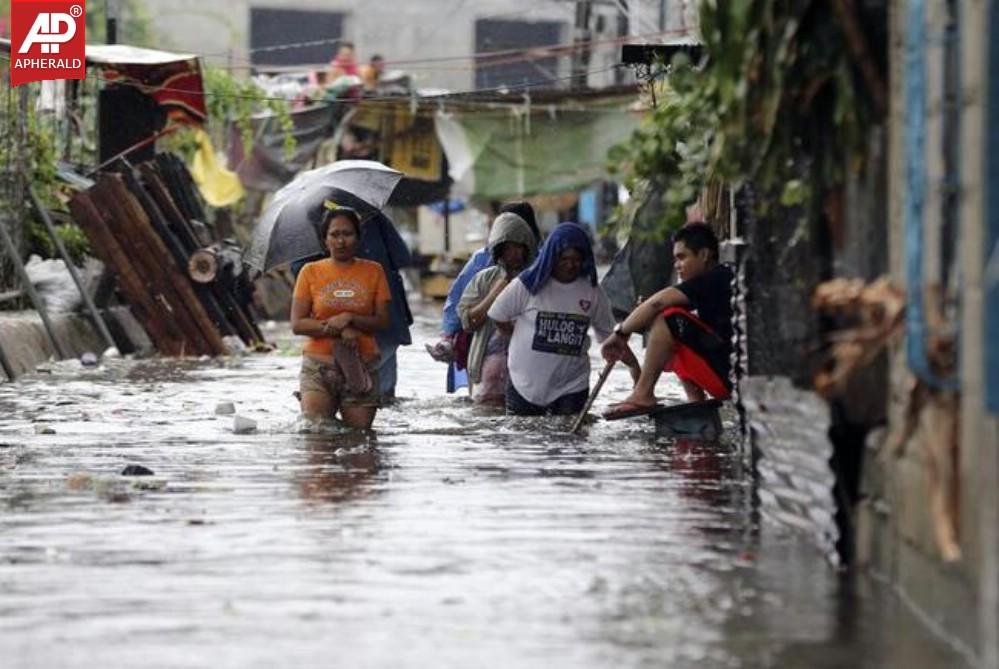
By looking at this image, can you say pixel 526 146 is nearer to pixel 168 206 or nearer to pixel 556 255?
pixel 168 206

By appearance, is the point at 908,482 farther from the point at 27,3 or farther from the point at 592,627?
the point at 27,3

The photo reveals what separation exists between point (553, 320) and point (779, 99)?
640 cm

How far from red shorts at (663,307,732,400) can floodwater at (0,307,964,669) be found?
0.41 metres

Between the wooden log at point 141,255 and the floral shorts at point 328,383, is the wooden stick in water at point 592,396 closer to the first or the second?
the floral shorts at point 328,383

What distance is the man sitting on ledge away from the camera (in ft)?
43.9

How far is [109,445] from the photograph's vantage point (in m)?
13.4

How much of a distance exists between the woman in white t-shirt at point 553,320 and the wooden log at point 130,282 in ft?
31.2

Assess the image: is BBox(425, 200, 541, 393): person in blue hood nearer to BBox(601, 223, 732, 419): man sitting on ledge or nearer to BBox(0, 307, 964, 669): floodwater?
BBox(0, 307, 964, 669): floodwater

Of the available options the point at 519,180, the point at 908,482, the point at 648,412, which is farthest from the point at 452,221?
the point at 908,482

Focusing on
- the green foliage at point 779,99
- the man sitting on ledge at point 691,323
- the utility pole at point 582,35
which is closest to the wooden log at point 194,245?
the man sitting on ledge at point 691,323

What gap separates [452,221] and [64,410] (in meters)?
29.4

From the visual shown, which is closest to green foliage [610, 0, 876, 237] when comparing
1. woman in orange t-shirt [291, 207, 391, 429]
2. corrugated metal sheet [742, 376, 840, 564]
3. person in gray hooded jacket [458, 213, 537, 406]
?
corrugated metal sheet [742, 376, 840, 564]

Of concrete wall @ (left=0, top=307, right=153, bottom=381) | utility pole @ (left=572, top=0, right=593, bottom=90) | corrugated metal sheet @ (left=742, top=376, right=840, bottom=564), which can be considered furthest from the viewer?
utility pole @ (left=572, top=0, right=593, bottom=90)

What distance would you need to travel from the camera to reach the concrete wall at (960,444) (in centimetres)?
616
